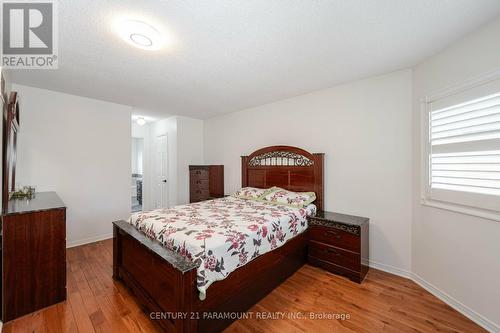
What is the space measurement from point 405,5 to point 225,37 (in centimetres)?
141

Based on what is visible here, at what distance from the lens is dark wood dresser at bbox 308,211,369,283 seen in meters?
2.38

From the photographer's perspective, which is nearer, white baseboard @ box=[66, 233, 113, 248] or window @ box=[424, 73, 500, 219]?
window @ box=[424, 73, 500, 219]

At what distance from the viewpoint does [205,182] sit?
4.82 meters

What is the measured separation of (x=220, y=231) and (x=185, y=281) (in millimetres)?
549

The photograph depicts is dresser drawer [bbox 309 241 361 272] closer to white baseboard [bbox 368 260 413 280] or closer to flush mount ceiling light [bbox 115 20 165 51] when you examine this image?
white baseboard [bbox 368 260 413 280]

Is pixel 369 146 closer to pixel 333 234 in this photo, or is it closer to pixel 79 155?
pixel 333 234

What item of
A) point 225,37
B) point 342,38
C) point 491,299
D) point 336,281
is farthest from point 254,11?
point 491,299

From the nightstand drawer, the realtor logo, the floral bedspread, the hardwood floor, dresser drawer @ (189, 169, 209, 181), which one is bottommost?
the hardwood floor

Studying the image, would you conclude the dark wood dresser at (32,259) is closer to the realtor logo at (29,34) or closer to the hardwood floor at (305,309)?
the hardwood floor at (305,309)

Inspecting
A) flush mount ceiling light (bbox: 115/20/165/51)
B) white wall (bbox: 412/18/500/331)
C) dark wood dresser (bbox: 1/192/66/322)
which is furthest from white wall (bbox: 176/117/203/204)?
white wall (bbox: 412/18/500/331)

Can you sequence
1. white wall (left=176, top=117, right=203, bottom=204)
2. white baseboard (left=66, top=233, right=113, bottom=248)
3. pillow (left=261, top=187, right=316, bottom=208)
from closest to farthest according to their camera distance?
pillow (left=261, top=187, right=316, bottom=208)
white baseboard (left=66, top=233, right=113, bottom=248)
white wall (left=176, top=117, right=203, bottom=204)

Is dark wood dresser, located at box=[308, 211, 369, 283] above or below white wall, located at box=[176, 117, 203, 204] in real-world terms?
below

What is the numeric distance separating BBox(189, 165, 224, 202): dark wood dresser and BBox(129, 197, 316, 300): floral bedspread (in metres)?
1.81

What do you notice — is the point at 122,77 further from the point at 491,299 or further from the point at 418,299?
the point at 491,299
